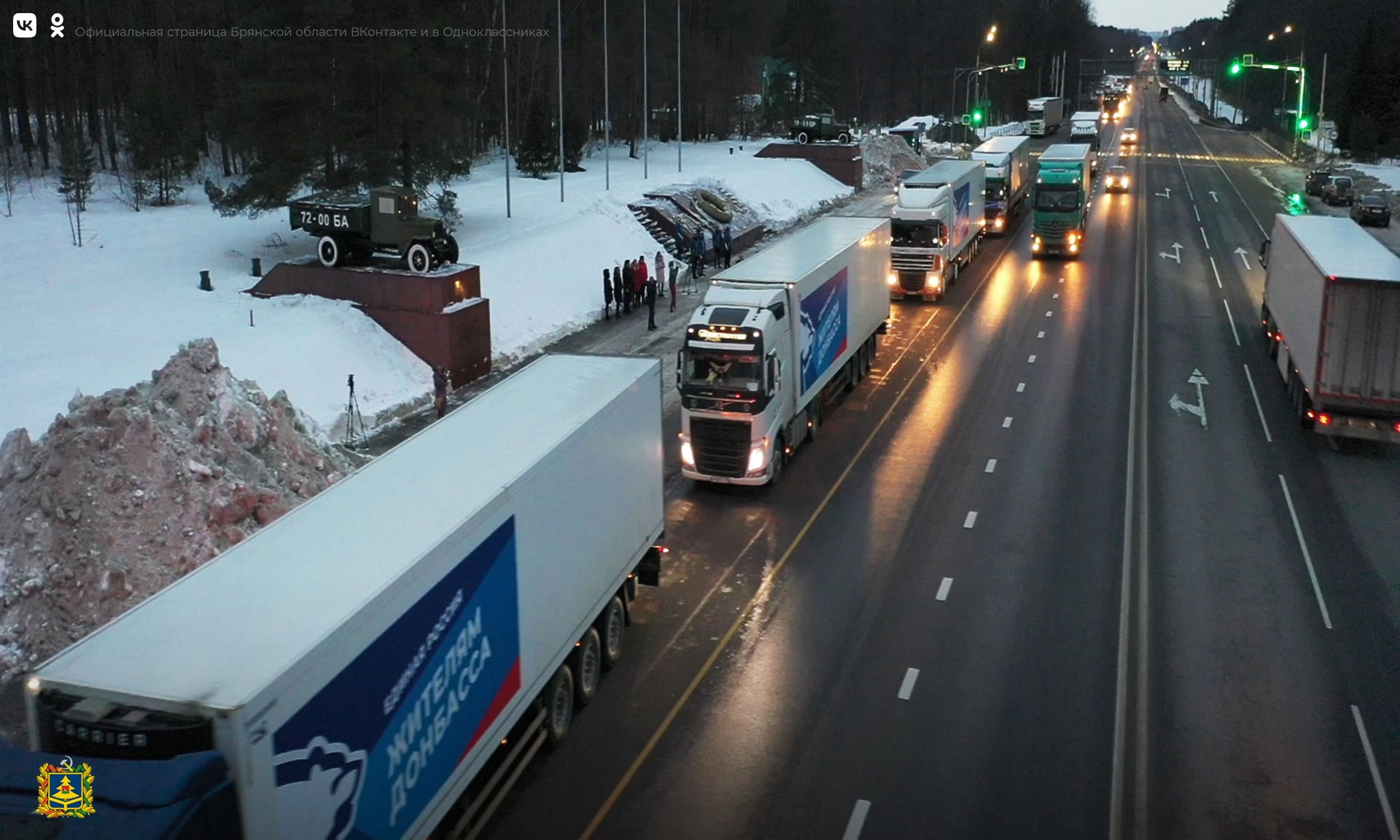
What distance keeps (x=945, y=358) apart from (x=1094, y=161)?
4741cm

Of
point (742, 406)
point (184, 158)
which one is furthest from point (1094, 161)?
point (742, 406)

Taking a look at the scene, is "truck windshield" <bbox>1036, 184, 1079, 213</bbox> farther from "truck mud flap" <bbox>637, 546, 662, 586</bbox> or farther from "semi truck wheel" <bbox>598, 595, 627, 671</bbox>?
"semi truck wheel" <bbox>598, 595, 627, 671</bbox>

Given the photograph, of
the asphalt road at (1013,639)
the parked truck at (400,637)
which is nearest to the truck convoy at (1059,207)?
the asphalt road at (1013,639)

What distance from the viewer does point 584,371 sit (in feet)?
48.3

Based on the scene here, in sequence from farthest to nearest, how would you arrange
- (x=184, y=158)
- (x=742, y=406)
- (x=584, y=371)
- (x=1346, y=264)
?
(x=184, y=158)
(x=1346, y=264)
(x=742, y=406)
(x=584, y=371)

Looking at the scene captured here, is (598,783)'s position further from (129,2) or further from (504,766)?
(129,2)

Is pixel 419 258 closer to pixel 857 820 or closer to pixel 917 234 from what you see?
pixel 917 234

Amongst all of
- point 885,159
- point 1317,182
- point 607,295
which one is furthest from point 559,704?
point 885,159

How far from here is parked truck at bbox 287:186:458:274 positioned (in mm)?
28781

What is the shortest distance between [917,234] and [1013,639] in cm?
2353

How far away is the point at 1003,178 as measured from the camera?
52.1 m

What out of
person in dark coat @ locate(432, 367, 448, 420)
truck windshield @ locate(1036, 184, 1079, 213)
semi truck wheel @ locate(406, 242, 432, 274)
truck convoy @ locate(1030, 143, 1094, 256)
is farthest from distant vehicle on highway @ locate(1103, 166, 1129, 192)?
person in dark coat @ locate(432, 367, 448, 420)

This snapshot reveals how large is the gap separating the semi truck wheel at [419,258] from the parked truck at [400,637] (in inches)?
598

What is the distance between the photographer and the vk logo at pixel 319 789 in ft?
24.8
